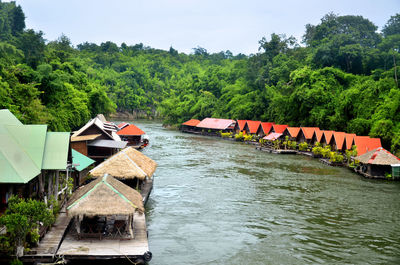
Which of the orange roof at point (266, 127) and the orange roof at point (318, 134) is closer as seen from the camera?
the orange roof at point (318, 134)

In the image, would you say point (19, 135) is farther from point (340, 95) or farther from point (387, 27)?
point (387, 27)

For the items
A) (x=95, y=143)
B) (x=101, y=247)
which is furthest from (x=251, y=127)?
(x=101, y=247)

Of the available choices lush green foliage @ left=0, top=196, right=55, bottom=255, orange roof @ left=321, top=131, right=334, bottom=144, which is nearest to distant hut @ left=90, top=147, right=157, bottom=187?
lush green foliage @ left=0, top=196, right=55, bottom=255

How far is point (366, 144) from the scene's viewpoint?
122ft

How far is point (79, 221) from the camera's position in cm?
1434

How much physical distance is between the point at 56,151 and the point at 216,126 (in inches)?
2104

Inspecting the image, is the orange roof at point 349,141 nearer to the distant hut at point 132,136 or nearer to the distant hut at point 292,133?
the distant hut at point 292,133

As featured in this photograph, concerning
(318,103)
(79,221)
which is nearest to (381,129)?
(318,103)

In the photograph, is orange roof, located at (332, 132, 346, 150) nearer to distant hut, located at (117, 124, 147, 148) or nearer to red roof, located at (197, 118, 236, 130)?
distant hut, located at (117, 124, 147, 148)

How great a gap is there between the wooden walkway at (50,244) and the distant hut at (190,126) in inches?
2304

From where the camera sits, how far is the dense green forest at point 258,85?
Answer: 128 feet

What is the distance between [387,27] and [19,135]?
3745 inches

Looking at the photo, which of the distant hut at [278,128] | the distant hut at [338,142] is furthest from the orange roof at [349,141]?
the distant hut at [278,128]

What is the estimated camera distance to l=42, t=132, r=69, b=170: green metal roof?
1512 cm
